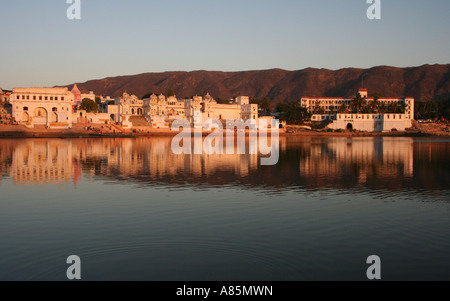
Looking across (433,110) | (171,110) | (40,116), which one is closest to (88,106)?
(40,116)

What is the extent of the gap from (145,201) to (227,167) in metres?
12.9

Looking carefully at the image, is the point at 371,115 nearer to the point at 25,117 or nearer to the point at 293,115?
the point at 293,115

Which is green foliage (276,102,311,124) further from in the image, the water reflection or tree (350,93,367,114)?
the water reflection

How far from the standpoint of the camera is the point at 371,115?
11344cm

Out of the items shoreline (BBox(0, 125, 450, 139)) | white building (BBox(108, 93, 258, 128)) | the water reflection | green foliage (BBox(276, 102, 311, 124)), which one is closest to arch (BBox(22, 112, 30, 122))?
shoreline (BBox(0, 125, 450, 139))

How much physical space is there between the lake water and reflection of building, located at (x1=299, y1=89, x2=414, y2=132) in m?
90.5

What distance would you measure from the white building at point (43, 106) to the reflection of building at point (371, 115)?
210 feet

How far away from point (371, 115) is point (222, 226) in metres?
108

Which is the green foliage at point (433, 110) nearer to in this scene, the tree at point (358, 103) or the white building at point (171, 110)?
the tree at point (358, 103)

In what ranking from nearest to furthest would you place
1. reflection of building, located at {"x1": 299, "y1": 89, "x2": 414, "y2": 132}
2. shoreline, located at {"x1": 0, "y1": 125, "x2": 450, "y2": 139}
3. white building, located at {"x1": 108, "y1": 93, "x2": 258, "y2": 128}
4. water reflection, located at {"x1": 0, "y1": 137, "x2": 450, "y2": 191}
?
water reflection, located at {"x1": 0, "y1": 137, "x2": 450, "y2": 191} < shoreline, located at {"x1": 0, "y1": 125, "x2": 450, "y2": 139} < white building, located at {"x1": 108, "y1": 93, "x2": 258, "y2": 128} < reflection of building, located at {"x1": 299, "y1": 89, "x2": 414, "y2": 132}

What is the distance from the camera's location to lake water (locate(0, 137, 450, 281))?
9484mm
